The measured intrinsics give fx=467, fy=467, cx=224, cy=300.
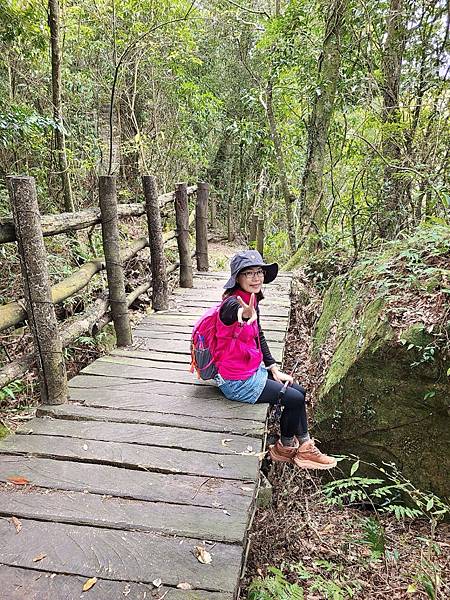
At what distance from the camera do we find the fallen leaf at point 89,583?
1.79m

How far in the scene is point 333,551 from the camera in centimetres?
315

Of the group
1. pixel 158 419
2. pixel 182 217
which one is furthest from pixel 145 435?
pixel 182 217

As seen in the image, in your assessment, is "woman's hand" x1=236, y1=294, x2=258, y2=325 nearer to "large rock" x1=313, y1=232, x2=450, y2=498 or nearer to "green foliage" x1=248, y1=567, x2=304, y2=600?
"large rock" x1=313, y1=232, x2=450, y2=498

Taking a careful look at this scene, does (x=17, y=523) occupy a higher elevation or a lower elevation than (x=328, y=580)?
higher

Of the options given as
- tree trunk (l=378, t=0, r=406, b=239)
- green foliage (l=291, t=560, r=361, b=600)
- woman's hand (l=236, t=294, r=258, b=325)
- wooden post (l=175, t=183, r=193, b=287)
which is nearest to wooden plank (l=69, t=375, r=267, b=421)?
woman's hand (l=236, t=294, r=258, b=325)

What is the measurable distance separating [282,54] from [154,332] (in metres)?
5.51

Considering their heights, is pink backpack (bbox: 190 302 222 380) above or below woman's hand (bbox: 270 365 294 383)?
above

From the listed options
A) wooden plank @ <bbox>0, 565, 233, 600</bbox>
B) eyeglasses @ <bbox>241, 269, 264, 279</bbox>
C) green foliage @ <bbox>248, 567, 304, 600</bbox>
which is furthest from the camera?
eyeglasses @ <bbox>241, 269, 264, 279</bbox>

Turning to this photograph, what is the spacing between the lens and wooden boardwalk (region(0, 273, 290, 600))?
6.10 feet

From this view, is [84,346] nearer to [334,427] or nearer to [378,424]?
[334,427]

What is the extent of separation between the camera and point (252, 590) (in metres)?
2.44

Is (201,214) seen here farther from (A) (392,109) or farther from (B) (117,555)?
(B) (117,555)

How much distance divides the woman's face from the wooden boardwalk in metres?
0.85

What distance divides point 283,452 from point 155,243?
290 centimetres
